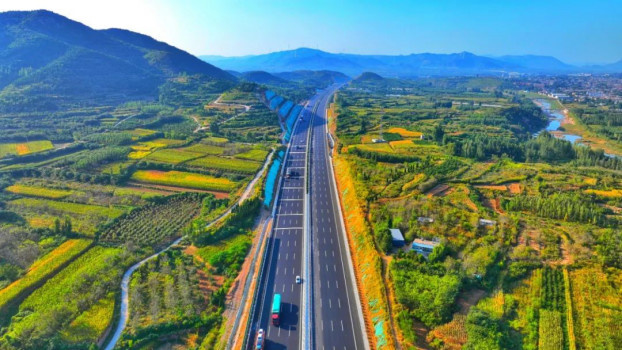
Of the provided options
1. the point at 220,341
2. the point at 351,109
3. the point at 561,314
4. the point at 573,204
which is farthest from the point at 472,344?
the point at 351,109

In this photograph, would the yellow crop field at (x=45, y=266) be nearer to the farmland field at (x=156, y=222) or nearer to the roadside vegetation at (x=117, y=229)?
the roadside vegetation at (x=117, y=229)

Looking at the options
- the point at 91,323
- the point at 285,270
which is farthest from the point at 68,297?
the point at 285,270

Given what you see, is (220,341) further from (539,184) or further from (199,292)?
(539,184)

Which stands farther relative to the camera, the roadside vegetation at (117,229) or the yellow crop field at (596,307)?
the roadside vegetation at (117,229)

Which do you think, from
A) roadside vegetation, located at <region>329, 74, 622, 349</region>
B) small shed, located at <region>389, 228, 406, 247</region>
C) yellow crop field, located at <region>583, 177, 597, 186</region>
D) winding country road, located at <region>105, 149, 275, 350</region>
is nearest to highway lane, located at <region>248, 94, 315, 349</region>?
roadside vegetation, located at <region>329, 74, 622, 349</region>

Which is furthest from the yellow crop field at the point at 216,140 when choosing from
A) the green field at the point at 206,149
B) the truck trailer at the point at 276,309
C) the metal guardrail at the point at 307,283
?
the truck trailer at the point at 276,309

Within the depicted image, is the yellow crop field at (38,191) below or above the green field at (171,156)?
below

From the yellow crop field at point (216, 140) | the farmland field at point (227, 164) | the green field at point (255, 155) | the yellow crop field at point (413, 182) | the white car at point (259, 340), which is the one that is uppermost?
the yellow crop field at point (216, 140)
